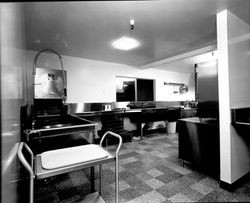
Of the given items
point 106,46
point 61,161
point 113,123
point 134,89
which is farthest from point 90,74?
point 61,161

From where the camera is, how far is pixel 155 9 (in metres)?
1.60

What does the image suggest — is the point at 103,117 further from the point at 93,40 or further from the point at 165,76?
the point at 165,76

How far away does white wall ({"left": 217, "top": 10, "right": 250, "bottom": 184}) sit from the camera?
1.61m

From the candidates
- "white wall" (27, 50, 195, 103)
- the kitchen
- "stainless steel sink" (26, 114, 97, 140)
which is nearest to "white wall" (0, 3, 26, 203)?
the kitchen

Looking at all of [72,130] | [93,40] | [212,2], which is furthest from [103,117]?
[212,2]

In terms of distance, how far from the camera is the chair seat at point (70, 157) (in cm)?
87

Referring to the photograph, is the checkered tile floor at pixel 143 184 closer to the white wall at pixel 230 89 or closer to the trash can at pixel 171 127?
the white wall at pixel 230 89

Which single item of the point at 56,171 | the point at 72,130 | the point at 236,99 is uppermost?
the point at 236,99

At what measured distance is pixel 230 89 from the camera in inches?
64.1

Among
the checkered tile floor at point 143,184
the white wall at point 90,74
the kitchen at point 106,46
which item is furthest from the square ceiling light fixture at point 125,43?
the checkered tile floor at point 143,184

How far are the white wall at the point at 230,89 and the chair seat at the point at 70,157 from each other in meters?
1.49

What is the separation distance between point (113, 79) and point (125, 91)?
57cm

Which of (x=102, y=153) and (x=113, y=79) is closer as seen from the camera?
(x=102, y=153)

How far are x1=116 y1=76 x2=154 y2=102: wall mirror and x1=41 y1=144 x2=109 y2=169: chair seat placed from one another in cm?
306
